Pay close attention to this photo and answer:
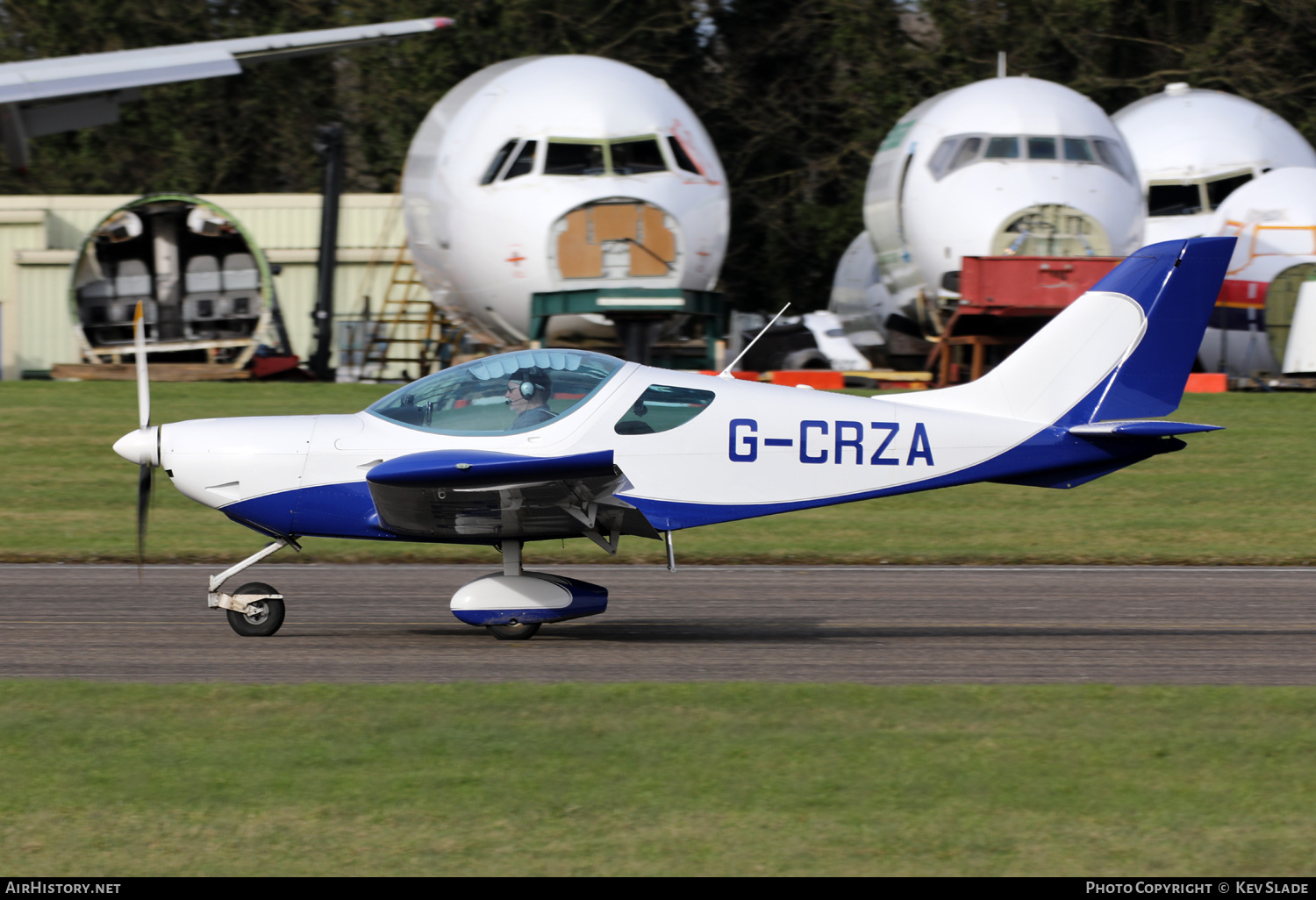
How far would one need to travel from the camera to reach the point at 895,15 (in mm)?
36000

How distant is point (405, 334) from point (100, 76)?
→ 30.6ft

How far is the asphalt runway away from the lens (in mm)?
8906

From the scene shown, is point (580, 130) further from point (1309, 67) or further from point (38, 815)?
point (1309, 67)

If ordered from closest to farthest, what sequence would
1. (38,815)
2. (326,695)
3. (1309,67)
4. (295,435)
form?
(38,815)
(326,695)
(295,435)
(1309,67)

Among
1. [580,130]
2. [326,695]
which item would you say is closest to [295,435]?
[326,695]

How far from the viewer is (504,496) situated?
9.32 m

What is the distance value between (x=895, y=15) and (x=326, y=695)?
3147cm

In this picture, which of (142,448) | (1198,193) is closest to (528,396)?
(142,448)

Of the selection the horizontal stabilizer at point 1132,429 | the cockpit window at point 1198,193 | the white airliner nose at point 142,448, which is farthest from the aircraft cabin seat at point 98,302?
the horizontal stabilizer at point 1132,429

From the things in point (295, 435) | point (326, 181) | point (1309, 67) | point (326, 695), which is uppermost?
point (1309, 67)

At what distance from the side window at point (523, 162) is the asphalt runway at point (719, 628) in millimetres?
8701

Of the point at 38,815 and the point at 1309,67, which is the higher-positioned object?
the point at 1309,67

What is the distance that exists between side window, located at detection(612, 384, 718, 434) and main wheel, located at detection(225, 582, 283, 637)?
2.57 m

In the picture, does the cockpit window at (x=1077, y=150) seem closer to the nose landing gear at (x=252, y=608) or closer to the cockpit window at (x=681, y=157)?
the cockpit window at (x=681, y=157)
